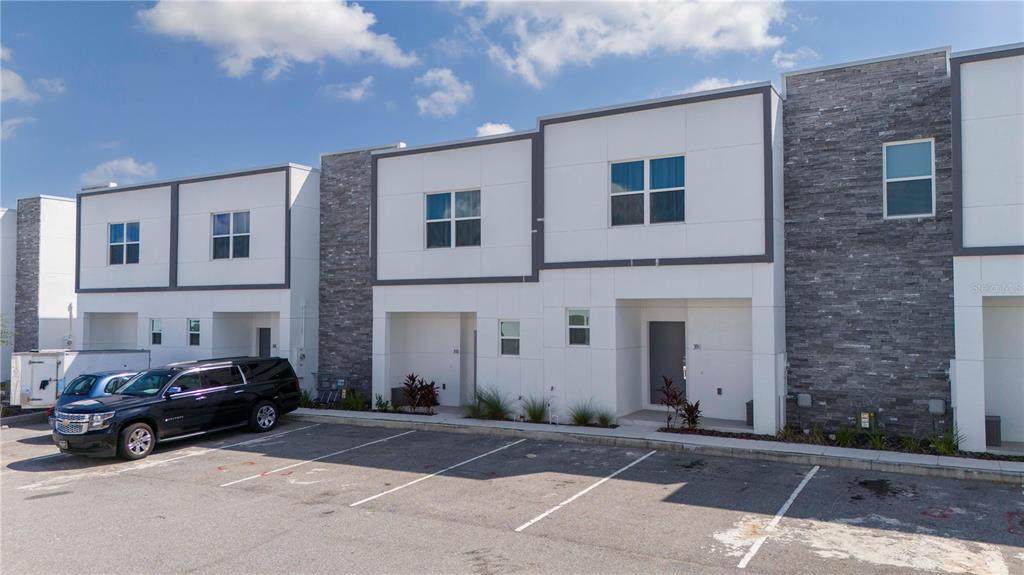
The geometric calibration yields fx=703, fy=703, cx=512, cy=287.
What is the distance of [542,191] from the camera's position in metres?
17.0

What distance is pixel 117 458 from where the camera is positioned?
1434cm

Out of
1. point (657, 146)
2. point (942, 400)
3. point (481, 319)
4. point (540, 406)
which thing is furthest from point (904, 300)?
point (481, 319)

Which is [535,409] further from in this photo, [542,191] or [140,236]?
[140,236]

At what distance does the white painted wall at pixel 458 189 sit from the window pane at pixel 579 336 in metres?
1.94

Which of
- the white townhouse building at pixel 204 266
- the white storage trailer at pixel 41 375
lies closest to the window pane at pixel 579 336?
the white townhouse building at pixel 204 266

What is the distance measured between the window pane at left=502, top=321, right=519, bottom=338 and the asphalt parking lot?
13.0 ft

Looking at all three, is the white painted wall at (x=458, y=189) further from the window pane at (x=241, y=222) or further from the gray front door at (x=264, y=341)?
the gray front door at (x=264, y=341)

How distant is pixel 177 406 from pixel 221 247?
29.0ft

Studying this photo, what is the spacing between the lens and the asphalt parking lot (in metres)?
8.09

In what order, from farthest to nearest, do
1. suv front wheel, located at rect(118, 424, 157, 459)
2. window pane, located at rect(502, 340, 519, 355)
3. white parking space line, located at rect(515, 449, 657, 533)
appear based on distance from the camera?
window pane, located at rect(502, 340, 519, 355) → suv front wheel, located at rect(118, 424, 157, 459) → white parking space line, located at rect(515, 449, 657, 533)

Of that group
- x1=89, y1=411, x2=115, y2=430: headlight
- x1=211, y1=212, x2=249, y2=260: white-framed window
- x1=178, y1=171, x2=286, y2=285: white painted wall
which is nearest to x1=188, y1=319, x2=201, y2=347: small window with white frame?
x1=178, y1=171, x2=286, y2=285: white painted wall

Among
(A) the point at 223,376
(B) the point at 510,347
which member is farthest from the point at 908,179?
(A) the point at 223,376

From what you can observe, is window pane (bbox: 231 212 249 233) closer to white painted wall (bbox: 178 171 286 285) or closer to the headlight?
white painted wall (bbox: 178 171 286 285)

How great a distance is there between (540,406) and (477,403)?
5.87 feet
